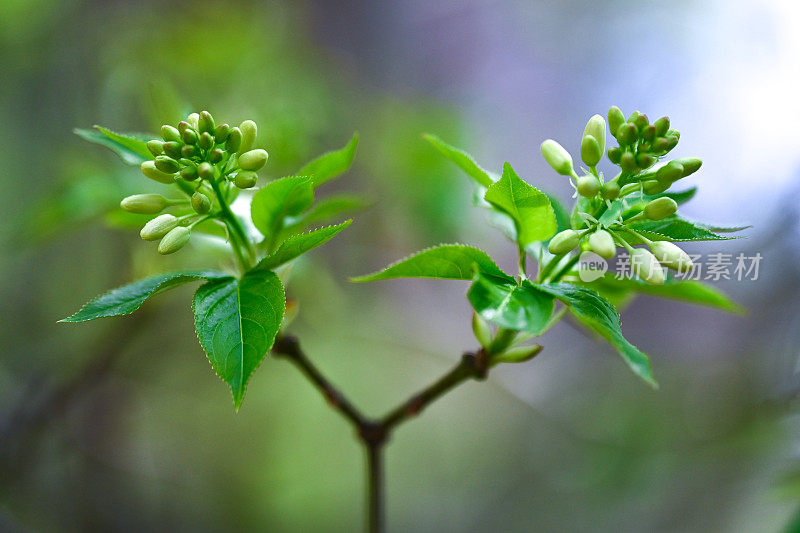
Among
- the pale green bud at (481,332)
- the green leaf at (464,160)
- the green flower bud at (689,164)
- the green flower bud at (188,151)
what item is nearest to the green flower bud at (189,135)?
the green flower bud at (188,151)

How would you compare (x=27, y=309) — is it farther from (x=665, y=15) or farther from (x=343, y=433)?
(x=665, y=15)

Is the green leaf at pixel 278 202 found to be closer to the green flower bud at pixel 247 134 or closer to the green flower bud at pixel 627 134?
the green flower bud at pixel 247 134

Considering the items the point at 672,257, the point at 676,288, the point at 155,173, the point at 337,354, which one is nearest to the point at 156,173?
the point at 155,173

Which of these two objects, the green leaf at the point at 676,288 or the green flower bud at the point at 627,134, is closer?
the green flower bud at the point at 627,134

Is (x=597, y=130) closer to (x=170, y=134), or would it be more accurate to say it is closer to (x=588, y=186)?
(x=588, y=186)

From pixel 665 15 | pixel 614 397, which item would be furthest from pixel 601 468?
pixel 665 15

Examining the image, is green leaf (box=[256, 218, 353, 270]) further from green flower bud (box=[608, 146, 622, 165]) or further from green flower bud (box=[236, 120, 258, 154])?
green flower bud (box=[608, 146, 622, 165])
